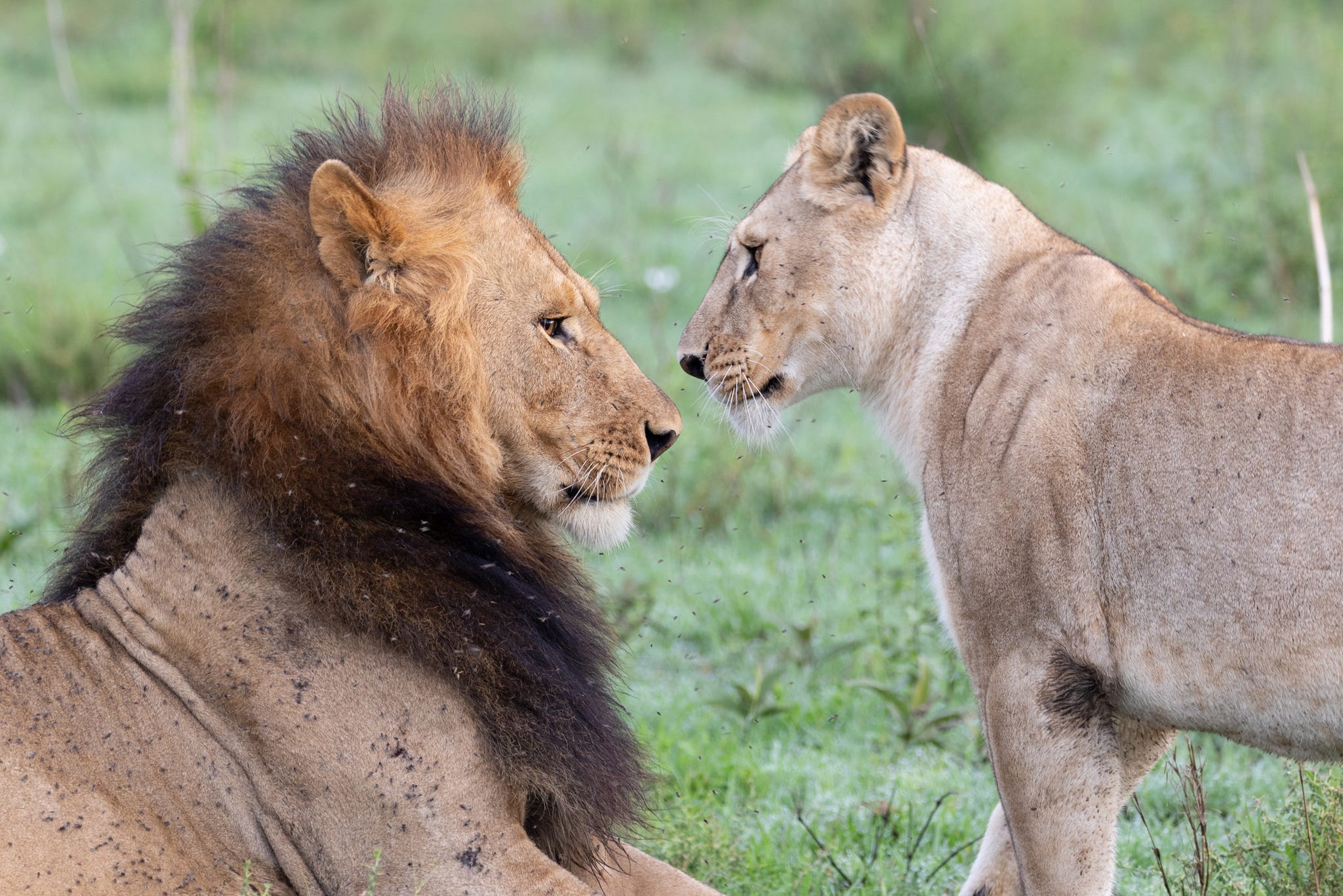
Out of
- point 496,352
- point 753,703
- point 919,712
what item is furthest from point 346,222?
point 919,712

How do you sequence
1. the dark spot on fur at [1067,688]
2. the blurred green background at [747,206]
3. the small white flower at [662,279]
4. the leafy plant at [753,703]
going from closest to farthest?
1. the dark spot on fur at [1067,688]
2. the blurred green background at [747,206]
3. the leafy plant at [753,703]
4. the small white flower at [662,279]

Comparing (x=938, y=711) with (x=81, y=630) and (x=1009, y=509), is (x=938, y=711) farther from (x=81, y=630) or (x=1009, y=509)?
(x=81, y=630)

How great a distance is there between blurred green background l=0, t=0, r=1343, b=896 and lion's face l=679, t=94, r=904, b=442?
0.68 ft

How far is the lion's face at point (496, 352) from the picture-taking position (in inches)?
97.6

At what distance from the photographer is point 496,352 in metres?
2.61

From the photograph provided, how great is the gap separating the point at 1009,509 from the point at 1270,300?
216 inches

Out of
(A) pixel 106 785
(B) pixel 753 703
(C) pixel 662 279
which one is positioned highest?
(A) pixel 106 785

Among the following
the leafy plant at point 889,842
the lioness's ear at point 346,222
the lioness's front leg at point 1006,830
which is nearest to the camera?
the lioness's ear at point 346,222

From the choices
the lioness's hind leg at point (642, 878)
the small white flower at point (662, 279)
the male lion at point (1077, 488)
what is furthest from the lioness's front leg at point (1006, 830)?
the small white flower at point (662, 279)

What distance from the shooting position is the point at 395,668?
7.85 feet

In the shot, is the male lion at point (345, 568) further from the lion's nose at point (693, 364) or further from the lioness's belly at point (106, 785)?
the lion's nose at point (693, 364)

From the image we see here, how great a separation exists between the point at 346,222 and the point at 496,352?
1.13 feet

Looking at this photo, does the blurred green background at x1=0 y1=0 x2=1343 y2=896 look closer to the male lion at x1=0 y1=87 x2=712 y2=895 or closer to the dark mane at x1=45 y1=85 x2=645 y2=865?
the dark mane at x1=45 y1=85 x2=645 y2=865

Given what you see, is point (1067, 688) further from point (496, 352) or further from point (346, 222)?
point (346, 222)
